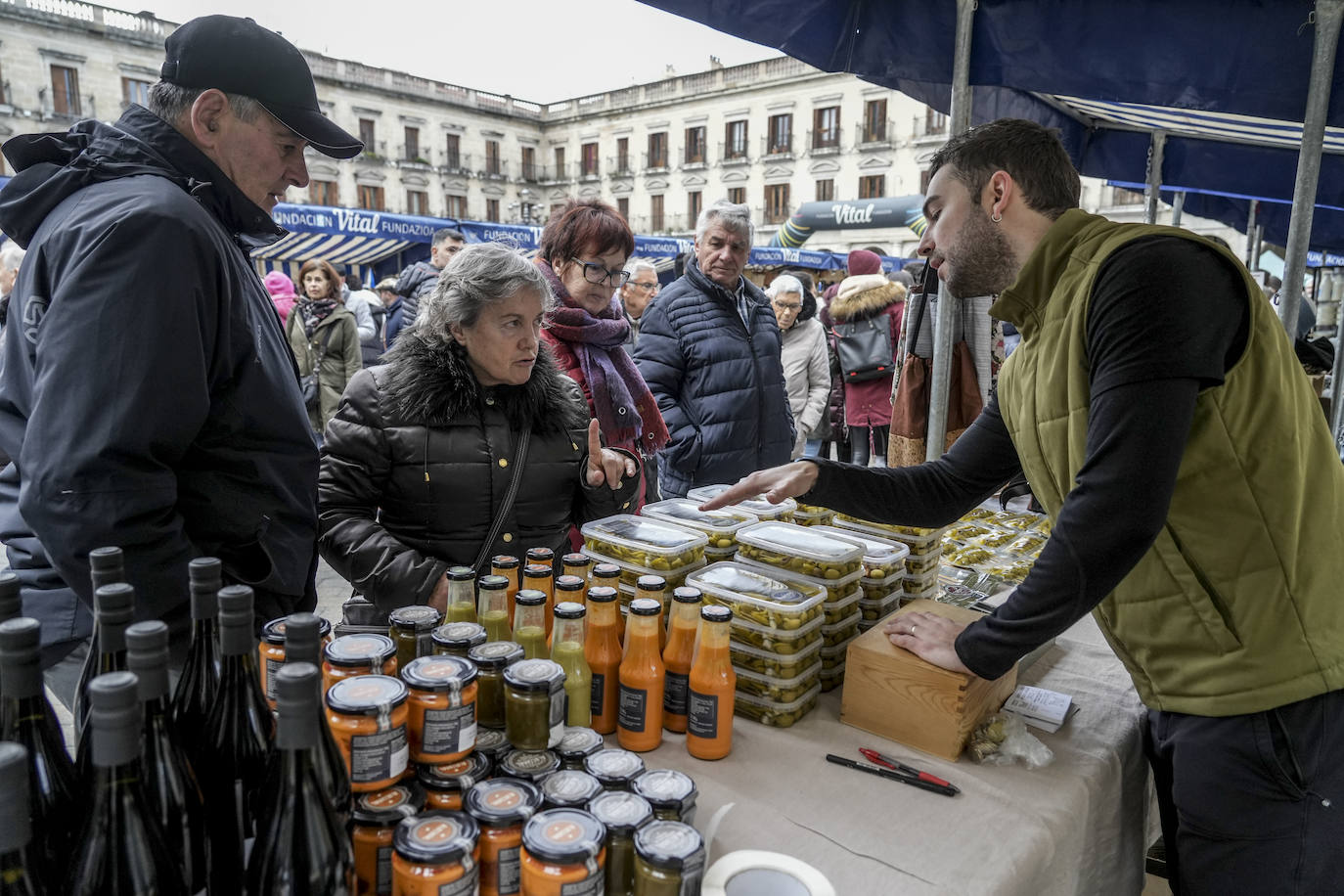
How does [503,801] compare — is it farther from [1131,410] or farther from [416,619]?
[1131,410]

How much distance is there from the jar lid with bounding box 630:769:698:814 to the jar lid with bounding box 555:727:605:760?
0.34 ft

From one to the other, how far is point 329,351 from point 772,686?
5.44m

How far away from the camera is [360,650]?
1049 millimetres

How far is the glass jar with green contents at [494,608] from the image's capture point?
1.38m

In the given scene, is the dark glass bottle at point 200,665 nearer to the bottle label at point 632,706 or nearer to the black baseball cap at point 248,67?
the bottle label at point 632,706

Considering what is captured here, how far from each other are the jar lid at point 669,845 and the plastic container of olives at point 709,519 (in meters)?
0.83

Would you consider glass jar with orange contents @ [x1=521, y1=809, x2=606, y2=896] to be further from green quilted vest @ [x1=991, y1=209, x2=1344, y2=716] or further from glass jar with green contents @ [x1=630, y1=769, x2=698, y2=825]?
green quilted vest @ [x1=991, y1=209, x2=1344, y2=716]

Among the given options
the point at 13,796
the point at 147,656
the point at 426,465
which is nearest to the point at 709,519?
the point at 426,465

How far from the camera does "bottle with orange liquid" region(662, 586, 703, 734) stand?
4.41 feet

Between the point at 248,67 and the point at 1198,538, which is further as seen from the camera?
the point at 248,67

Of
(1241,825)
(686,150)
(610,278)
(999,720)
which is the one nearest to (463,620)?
(999,720)

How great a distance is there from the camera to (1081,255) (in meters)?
1.36

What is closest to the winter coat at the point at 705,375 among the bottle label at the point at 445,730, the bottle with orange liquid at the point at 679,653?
the bottle with orange liquid at the point at 679,653

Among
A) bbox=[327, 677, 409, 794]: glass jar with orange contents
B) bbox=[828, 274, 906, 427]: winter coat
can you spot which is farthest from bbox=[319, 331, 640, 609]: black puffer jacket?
bbox=[828, 274, 906, 427]: winter coat
